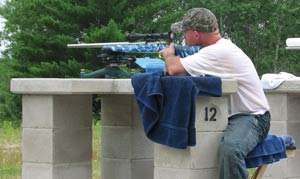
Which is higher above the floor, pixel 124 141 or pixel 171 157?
pixel 171 157

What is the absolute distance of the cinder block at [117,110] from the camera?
682 cm

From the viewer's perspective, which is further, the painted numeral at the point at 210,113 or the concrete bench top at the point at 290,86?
the concrete bench top at the point at 290,86

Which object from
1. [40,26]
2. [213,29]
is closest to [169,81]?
[213,29]

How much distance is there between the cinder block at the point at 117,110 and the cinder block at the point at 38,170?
1156 millimetres

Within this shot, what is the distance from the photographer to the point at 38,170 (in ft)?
19.2

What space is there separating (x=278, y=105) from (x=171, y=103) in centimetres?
220

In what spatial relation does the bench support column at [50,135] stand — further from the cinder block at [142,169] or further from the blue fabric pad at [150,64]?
the cinder block at [142,169]

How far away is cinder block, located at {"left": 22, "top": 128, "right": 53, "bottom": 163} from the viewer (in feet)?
19.1

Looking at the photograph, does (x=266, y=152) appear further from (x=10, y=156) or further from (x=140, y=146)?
(x=10, y=156)

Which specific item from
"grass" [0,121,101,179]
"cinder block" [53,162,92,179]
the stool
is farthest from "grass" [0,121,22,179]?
the stool

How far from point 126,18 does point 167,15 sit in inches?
72.5

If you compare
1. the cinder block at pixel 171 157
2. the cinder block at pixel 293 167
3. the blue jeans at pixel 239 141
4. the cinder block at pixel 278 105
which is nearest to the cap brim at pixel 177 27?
the blue jeans at pixel 239 141

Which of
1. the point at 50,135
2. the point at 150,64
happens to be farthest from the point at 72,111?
the point at 150,64

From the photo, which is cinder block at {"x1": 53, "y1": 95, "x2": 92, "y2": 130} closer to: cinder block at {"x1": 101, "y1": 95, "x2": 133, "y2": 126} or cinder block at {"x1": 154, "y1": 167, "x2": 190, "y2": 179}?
cinder block at {"x1": 101, "y1": 95, "x2": 133, "y2": 126}
